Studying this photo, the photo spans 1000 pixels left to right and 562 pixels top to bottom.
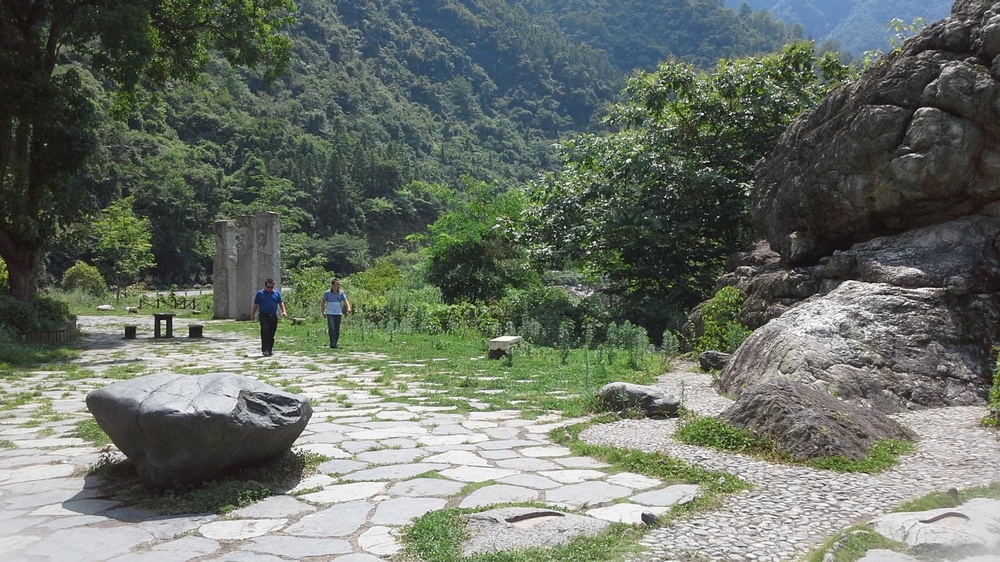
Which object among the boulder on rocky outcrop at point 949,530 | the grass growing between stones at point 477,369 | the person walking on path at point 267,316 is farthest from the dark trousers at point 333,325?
the boulder on rocky outcrop at point 949,530

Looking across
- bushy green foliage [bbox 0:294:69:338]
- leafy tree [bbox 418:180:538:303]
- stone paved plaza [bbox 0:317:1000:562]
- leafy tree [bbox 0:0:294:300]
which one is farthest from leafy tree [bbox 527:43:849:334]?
bushy green foliage [bbox 0:294:69:338]

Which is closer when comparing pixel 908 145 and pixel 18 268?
pixel 908 145

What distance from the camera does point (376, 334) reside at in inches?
699

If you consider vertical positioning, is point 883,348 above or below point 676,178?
below

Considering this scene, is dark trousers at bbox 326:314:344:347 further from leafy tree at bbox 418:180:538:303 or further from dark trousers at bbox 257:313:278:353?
leafy tree at bbox 418:180:538:303

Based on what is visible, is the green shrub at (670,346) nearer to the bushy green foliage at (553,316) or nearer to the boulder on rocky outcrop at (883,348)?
the bushy green foliage at (553,316)

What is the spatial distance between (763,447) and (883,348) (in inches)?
120

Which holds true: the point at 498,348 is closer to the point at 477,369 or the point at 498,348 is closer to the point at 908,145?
the point at 477,369

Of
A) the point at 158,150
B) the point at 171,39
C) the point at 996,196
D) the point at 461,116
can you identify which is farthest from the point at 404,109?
the point at 996,196

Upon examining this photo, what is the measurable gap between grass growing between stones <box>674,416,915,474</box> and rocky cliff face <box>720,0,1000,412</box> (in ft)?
3.51

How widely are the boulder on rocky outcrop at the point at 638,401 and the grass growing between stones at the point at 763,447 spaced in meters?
0.71

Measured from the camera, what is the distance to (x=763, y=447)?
5.82m

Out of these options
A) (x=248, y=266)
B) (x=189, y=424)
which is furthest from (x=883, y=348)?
(x=248, y=266)

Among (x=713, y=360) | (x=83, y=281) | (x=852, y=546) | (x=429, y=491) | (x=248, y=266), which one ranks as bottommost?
(x=429, y=491)
